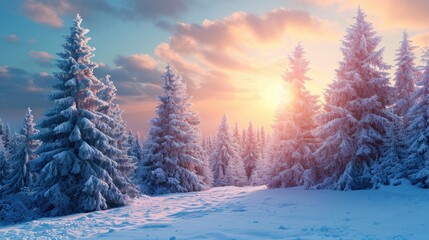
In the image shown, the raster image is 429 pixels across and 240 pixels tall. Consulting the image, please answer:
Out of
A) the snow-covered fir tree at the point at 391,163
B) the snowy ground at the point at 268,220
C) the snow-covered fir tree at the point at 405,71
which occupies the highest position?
the snow-covered fir tree at the point at 405,71

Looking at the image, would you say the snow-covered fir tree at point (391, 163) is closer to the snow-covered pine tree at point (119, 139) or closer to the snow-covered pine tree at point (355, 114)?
the snow-covered pine tree at point (355, 114)

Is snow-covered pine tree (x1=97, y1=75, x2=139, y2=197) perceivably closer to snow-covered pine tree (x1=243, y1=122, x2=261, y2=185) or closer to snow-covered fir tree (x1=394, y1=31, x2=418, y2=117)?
snow-covered fir tree (x1=394, y1=31, x2=418, y2=117)

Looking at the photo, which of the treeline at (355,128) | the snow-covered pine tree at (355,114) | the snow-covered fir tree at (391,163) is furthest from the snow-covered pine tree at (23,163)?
the snow-covered fir tree at (391,163)

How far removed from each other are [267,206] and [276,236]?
6417 millimetres

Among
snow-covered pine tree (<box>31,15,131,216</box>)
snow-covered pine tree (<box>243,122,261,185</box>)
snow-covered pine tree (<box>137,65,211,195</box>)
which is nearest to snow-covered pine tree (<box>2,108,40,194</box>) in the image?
snow-covered pine tree (<box>137,65,211,195</box>)

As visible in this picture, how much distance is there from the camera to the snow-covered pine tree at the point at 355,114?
19.8 m

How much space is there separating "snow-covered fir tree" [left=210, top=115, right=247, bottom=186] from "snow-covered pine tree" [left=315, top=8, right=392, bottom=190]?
30.5 metres

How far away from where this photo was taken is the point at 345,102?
70.4 feet

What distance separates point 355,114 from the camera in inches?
832

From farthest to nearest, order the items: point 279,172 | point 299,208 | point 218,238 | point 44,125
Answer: point 279,172 → point 44,125 → point 299,208 → point 218,238

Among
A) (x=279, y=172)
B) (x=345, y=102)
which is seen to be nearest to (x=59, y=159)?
(x=279, y=172)

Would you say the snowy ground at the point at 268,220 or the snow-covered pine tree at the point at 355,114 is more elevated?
the snow-covered pine tree at the point at 355,114

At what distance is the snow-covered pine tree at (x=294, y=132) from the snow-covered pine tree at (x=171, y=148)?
26.8 ft

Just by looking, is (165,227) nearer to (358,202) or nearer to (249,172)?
(358,202)
